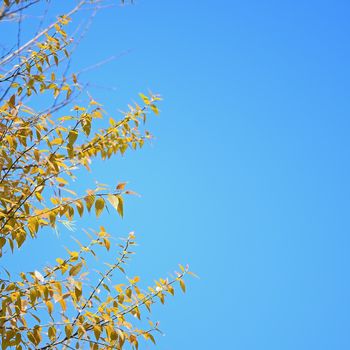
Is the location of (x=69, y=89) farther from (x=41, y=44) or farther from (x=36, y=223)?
(x=36, y=223)

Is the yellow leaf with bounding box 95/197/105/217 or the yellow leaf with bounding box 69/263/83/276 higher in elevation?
the yellow leaf with bounding box 95/197/105/217

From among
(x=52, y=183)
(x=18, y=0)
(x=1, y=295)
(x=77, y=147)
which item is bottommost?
(x=1, y=295)

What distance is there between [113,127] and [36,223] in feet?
2.53

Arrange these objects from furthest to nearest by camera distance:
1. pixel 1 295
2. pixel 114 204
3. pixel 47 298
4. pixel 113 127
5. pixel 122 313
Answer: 1. pixel 113 127
2. pixel 122 313
3. pixel 1 295
4. pixel 47 298
5. pixel 114 204

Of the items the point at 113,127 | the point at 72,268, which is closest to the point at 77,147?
the point at 113,127

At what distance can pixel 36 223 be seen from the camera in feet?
6.59

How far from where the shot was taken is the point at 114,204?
1.81m

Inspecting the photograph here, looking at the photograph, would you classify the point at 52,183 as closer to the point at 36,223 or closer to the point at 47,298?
the point at 36,223

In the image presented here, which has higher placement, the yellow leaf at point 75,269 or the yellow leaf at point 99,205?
the yellow leaf at point 99,205

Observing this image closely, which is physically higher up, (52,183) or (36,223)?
(52,183)

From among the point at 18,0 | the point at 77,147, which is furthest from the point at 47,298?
the point at 18,0

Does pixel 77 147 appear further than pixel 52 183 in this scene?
Yes

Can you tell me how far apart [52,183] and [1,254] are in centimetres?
→ 37

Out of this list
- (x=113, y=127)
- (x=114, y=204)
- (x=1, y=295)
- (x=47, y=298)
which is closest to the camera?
(x=114, y=204)
